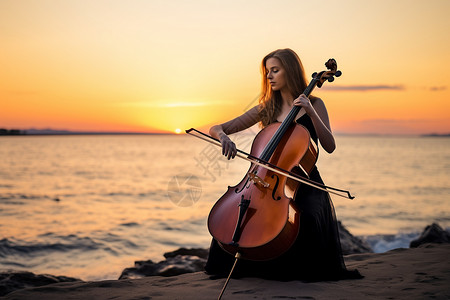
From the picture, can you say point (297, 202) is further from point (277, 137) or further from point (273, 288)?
point (273, 288)

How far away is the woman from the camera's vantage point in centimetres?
257

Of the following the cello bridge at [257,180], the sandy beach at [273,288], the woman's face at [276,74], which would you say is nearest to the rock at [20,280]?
the sandy beach at [273,288]

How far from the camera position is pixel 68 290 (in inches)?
99.8

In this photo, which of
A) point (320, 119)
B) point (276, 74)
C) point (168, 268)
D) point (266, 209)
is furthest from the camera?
point (168, 268)

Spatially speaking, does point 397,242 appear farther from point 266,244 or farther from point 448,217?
point 266,244

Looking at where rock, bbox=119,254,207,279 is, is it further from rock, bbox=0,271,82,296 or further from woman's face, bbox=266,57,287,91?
woman's face, bbox=266,57,287,91

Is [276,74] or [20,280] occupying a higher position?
[276,74]

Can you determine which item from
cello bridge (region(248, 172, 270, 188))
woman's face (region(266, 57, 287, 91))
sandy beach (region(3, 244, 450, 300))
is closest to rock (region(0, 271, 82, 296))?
sandy beach (region(3, 244, 450, 300))

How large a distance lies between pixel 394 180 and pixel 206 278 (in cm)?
1577

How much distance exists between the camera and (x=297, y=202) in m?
2.65

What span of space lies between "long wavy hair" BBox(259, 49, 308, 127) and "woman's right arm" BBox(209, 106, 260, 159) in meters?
0.07

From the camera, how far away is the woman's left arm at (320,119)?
2670 millimetres

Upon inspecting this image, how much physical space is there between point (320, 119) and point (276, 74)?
48 centimetres

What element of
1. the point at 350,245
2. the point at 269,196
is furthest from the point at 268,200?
the point at 350,245
